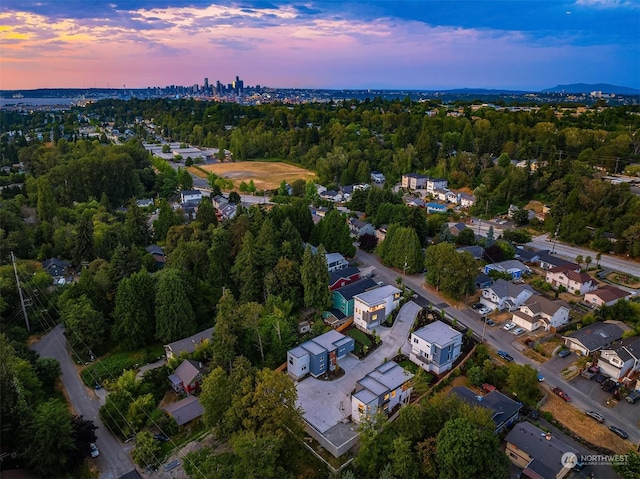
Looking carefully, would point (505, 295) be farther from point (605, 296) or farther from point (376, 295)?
point (376, 295)

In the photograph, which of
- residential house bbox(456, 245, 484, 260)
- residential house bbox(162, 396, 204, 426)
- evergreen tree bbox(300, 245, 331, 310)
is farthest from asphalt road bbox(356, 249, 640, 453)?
residential house bbox(162, 396, 204, 426)

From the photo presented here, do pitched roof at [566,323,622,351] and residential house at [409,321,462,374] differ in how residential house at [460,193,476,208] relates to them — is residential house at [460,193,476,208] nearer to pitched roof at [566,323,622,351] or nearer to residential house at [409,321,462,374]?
pitched roof at [566,323,622,351]

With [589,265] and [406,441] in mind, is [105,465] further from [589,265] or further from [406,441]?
[589,265]

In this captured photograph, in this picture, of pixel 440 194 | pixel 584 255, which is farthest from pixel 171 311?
pixel 440 194

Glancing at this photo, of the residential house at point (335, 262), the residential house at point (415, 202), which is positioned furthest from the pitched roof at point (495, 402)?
the residential house at point (415, 202)

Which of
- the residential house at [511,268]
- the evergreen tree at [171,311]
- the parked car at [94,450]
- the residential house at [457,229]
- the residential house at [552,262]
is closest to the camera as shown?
the parked car at [94,450]

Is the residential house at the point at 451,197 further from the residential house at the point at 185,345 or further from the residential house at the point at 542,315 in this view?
the residential house at the point at 185,345
